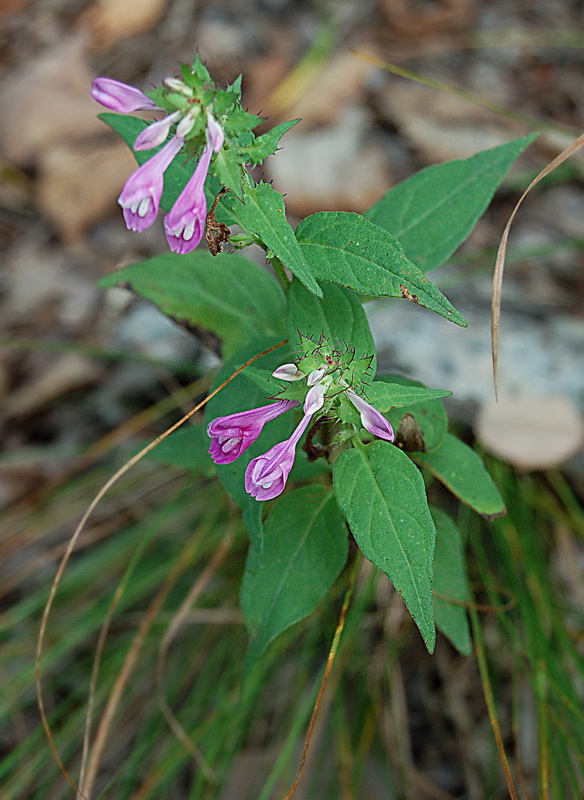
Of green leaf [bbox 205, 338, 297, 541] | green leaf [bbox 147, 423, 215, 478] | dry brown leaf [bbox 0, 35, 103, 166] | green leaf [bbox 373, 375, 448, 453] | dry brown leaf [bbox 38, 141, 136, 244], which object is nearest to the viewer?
green leaf [bbox 205, 338, 297, 541]

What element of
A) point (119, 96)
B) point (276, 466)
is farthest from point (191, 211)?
point (276, 466)

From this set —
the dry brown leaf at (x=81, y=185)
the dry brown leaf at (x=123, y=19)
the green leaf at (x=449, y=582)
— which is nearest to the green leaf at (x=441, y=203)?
the green leaf at (x=449, y=582)

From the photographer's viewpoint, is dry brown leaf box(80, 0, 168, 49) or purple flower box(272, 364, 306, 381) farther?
dry brown leaf box(80, 0, 168, 49)

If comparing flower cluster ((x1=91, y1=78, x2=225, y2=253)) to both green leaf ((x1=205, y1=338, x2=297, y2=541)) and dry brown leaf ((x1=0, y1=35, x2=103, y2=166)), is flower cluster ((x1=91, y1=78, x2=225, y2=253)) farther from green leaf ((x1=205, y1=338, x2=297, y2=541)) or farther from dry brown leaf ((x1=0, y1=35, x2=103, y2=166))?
dry brown leaf ((x1=0, y1=35, x2=103, y2=166))

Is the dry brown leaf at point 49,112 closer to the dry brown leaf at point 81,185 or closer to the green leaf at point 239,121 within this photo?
the dry brown leaf at point 81,185

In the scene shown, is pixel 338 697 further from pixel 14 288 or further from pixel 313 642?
pixel 14 288

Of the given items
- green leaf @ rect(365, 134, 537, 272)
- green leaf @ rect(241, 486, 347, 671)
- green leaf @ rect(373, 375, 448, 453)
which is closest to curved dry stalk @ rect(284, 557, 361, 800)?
green leaf @ rect(241, 486, 347, 671)

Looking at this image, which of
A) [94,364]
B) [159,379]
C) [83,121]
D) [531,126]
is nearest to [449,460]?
[159,379]
